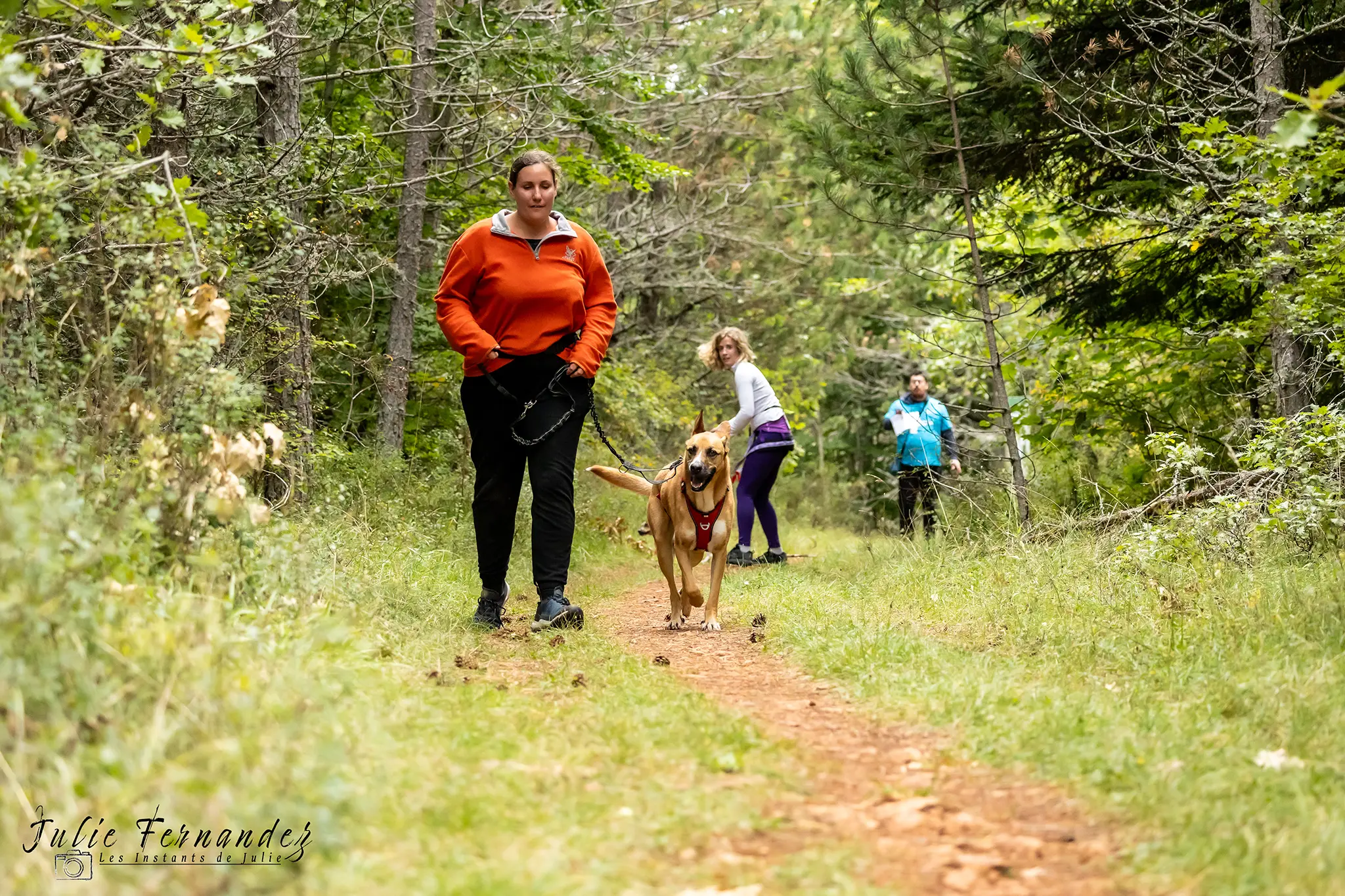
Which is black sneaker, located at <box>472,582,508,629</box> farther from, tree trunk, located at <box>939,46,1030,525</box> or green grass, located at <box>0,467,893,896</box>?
tree trunk, located at <box>939,46,1030,525</box>

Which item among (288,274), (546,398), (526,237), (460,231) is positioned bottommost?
(546,398)

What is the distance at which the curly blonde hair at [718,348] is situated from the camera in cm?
1023

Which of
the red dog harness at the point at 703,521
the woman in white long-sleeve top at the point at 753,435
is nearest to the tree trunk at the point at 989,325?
the woman in white long-sleeve top at the point at 753,435

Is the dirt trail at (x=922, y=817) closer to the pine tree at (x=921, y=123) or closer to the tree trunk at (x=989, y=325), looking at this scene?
the tree trunk at (x=989, y=325)

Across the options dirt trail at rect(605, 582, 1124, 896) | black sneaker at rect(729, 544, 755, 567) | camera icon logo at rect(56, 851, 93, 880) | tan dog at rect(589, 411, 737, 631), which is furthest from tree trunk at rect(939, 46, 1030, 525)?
camera icon logo at rect(56, 851, 93, 880)

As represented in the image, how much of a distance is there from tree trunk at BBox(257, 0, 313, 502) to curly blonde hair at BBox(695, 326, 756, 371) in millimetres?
3603

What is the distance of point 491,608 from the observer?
6.18 m

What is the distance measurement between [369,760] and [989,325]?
24.9ft

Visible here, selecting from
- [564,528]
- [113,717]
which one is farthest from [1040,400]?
[113,717]

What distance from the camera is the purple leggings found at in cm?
1029

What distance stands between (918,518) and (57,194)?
25.8 ft

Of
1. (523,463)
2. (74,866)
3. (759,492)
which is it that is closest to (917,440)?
(759,492)

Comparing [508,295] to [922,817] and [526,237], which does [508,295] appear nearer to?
[526,237]

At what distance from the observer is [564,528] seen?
615 centimetres
